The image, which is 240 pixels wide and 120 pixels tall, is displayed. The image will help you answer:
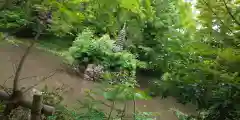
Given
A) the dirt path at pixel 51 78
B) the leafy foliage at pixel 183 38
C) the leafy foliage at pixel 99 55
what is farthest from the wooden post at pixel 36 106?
the leafy foliage at pixel 99 55

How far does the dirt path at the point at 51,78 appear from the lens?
621cm

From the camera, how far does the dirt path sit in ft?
20.4

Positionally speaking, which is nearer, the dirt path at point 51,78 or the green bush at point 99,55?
the dirt path at point 51,78

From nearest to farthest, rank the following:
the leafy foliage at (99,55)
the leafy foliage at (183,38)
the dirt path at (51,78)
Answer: the leafy foliage at (183,38) → the dirt path at (51,78) → the leafy foliage at (99,55)

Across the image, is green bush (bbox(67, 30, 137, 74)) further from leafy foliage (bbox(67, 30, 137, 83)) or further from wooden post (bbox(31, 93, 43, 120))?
wooden post (bbox(31, 93, 43, 120))

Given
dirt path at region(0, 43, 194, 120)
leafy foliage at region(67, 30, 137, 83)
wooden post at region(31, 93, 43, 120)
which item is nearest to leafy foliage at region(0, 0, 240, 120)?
wooden post at region(31, 93, 43, 120)

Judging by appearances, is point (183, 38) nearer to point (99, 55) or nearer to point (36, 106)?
point (36, 106)

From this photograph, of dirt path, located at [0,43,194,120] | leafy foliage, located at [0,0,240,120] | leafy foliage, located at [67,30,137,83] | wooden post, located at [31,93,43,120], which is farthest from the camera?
leafy foliage, located at [67,30,137,83]

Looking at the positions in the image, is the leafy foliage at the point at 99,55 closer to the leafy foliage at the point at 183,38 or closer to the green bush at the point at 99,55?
the green bush at the point at 99,55

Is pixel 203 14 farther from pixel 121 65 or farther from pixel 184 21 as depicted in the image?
pixel 121 65

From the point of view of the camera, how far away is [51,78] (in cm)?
679

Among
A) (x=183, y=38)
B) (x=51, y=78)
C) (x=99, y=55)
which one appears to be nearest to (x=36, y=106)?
(x=183, y=38)

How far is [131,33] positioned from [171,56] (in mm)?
243

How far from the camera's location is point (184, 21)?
1409mm
